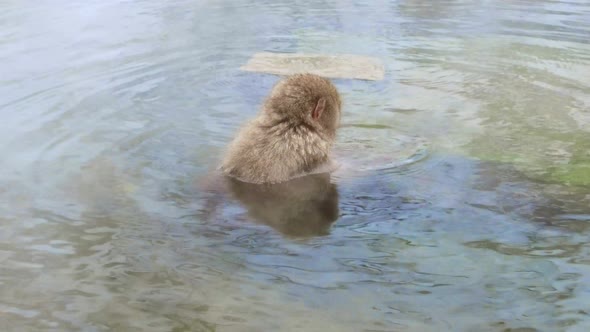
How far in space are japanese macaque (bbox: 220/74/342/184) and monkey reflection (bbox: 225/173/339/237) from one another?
2.0 inches

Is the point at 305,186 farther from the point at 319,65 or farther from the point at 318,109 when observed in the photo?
the point at 319,65

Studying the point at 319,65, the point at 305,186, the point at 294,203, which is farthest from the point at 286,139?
the point at 319,65

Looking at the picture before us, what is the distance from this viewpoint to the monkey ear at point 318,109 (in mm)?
3781

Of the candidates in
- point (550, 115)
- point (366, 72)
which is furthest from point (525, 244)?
point (366, 72)

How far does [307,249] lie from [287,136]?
0.88m

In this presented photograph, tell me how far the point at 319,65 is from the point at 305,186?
2.73 m

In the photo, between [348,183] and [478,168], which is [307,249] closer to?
[348,183]

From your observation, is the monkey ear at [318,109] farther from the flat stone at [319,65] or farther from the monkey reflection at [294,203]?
the flat stone at [319,65]

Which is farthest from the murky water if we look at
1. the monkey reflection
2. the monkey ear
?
the monkey ear

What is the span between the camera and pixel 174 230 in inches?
124

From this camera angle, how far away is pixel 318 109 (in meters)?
3.79

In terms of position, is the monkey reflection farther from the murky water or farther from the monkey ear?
the monkey ear

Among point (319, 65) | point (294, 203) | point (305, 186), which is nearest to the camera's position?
point (294, 203)

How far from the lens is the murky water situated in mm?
2496
